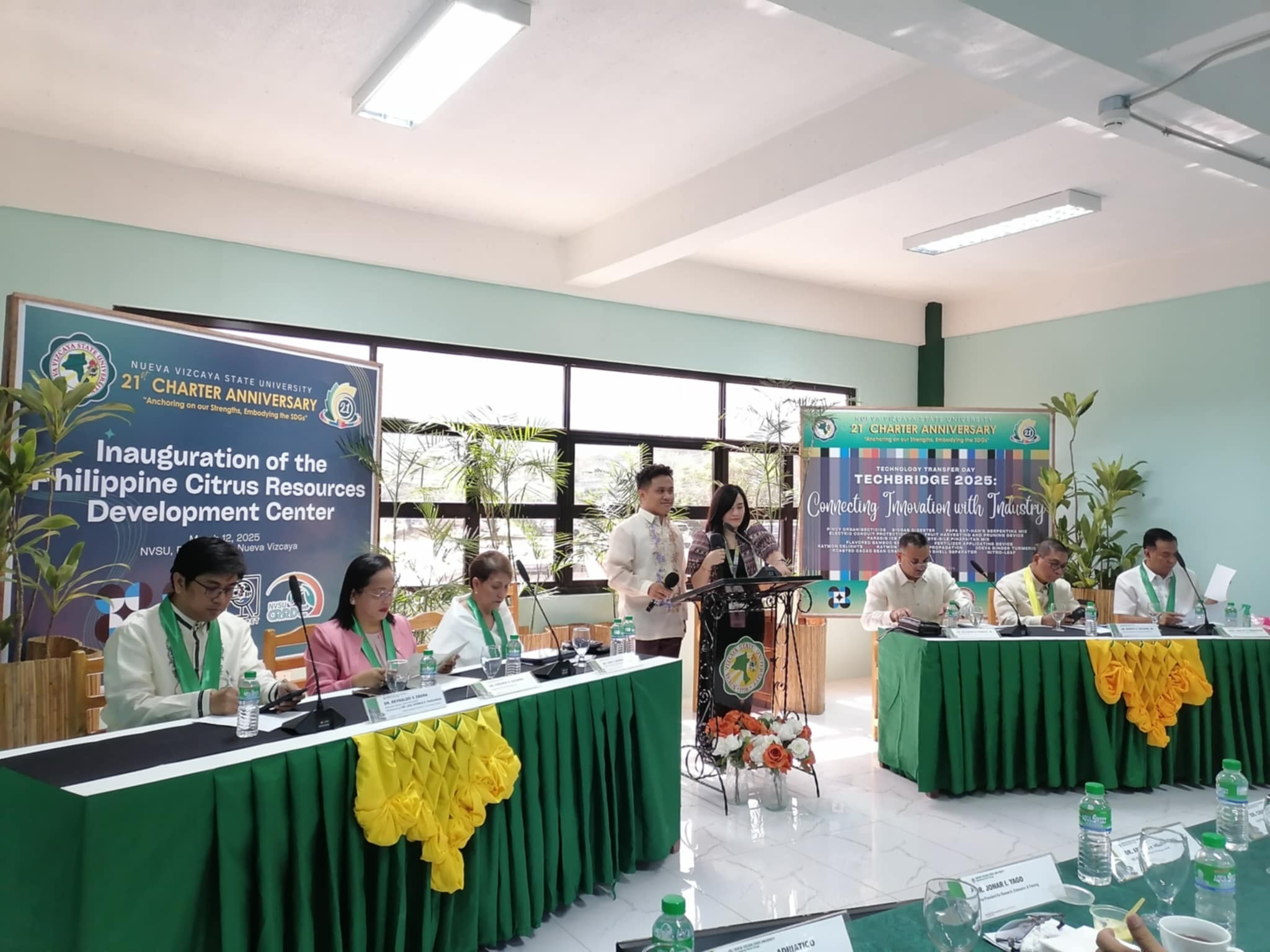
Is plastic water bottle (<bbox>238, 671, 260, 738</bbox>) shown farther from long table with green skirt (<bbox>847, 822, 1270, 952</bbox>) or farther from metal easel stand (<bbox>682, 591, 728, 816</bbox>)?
metal easel stand (<bbox>682, 591, 728, 816</bbox>)

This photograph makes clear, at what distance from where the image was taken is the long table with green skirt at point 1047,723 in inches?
154

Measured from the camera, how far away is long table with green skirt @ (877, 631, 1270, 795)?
391 centimetres

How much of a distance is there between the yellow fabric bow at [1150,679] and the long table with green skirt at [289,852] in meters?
2.38

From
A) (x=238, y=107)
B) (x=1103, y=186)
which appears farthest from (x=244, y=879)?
(x=1103, y=186)

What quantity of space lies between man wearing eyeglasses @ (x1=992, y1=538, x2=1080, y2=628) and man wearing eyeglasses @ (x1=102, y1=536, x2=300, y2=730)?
3.55 m

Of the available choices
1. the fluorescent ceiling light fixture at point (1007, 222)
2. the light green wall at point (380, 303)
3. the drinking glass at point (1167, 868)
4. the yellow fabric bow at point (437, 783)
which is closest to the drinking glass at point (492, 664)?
the yellow fabric bow at point (437, 783)

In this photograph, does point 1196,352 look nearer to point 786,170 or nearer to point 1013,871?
point 786,170

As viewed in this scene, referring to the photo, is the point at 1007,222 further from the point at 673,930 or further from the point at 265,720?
the point at 673,930

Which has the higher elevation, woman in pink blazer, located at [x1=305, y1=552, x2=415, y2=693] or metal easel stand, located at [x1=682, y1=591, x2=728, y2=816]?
woman in pink blazer, located at [x1=305, y1=552, x2=415, y2=693]

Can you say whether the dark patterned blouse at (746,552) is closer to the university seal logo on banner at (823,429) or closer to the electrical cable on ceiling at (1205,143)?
the university seal logo on banner at (823,429)

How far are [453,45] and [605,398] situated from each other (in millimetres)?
3044

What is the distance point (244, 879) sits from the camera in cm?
187

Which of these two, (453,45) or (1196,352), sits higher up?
(453,45)

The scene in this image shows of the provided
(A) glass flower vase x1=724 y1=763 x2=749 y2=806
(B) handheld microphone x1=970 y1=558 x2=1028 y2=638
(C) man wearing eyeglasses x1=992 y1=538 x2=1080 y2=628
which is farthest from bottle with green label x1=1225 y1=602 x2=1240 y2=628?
(A) glass flower vase x1=724 y1=763 x2=749 y2=806
